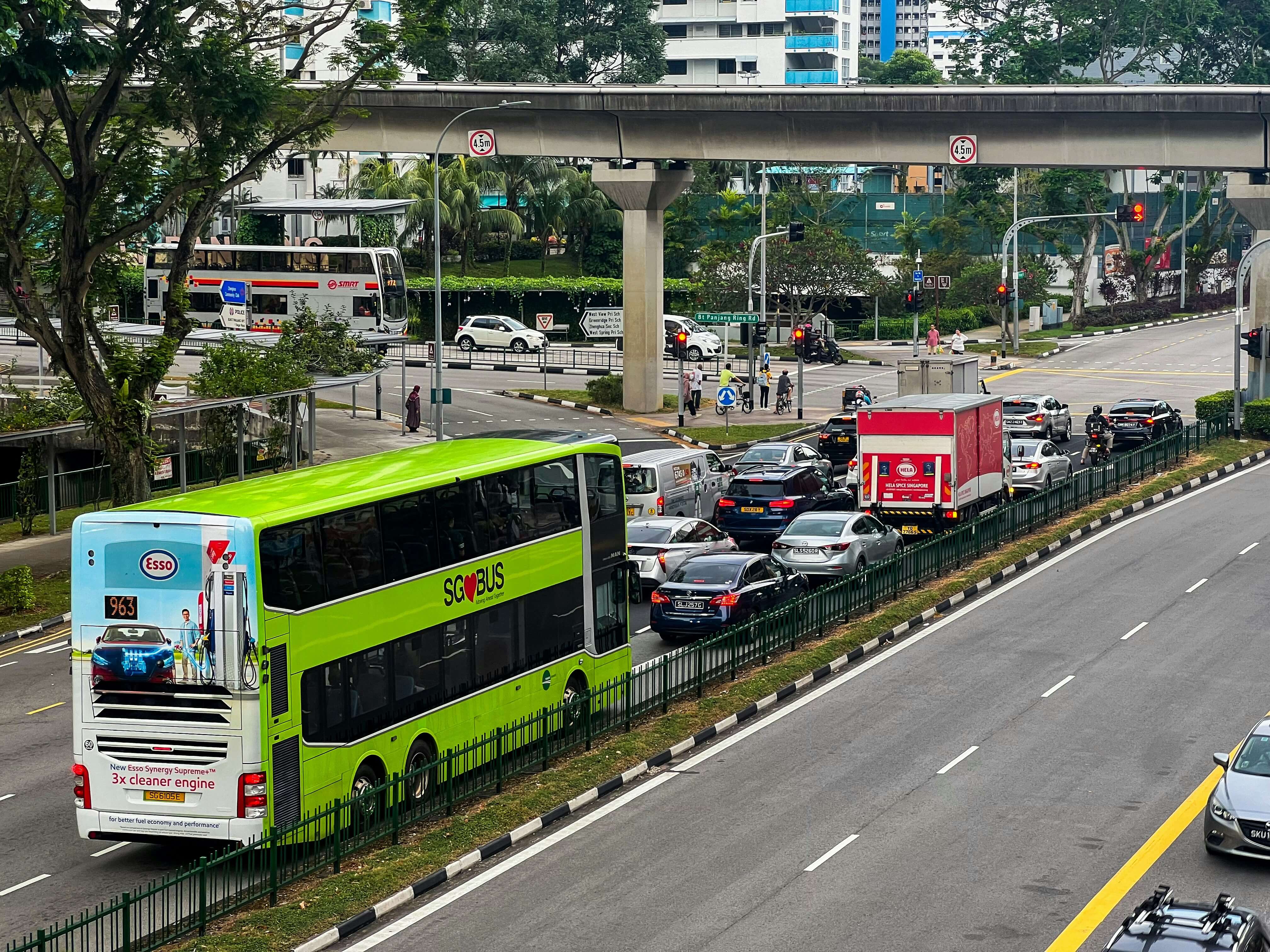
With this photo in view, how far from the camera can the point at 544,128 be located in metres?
58.4

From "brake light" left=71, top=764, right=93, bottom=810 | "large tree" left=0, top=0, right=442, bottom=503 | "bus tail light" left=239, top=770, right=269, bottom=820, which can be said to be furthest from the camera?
"large tree" left=0, top=0, right=442, bottom=503

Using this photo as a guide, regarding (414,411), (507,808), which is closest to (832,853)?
(507,808)

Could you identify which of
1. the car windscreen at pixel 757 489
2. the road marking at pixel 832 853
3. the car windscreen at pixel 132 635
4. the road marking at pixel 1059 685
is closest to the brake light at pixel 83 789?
the car windscreen at pixel 132 635

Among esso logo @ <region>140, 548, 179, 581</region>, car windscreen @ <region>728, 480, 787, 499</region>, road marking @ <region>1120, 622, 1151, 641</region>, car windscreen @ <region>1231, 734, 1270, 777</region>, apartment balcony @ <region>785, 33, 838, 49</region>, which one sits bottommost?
road marking @ <region>1120, 622, 1151, 641</region>

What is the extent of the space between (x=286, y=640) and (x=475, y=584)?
363 cm

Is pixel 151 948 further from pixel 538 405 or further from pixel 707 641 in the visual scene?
pixel 538 405

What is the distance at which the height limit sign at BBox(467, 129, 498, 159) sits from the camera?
5731 cm

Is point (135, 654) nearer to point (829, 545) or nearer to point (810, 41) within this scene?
point (829, 545)

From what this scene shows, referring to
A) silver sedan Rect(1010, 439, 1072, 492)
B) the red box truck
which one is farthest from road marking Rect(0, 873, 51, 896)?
silver sedan Rect(1010, 439, 1072, 492)

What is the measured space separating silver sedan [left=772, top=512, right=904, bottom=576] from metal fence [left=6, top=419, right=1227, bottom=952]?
881 millimetres

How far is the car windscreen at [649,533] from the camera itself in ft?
Result: 102

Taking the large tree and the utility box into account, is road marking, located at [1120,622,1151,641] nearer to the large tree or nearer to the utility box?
the utility box

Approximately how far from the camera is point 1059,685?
→ 82.8ft

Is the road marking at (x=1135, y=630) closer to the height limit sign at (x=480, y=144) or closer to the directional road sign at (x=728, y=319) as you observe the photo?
the directional road sign at (x=728, y=319)
